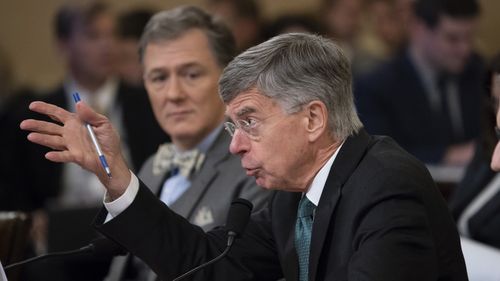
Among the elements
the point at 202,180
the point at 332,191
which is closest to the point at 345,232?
the point at 332,191

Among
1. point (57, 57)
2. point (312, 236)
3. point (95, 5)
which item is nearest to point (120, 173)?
point (312, 236)

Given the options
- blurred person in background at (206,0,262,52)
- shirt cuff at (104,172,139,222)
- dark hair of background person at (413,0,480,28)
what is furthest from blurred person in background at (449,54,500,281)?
blurred person in background at (206,0,262,52)

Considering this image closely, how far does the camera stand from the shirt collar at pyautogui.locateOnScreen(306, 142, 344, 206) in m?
2.68

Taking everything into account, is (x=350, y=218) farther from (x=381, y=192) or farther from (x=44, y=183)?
(x=44, y=183)

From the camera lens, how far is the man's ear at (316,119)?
8.57 ft

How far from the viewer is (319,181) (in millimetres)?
2691

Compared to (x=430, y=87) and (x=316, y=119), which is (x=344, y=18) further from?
(x=316, y=119)

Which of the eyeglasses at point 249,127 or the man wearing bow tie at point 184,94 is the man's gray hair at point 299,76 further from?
the man wearing bow tie at point 184,94

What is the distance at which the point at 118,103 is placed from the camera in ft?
20.2

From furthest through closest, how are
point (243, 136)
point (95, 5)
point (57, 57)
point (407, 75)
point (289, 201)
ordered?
point (57, 57)
point (95, 5)
point (407, 75)
point (289, 201)
point (243, 136)

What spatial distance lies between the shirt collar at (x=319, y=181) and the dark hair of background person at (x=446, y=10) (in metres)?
3.42

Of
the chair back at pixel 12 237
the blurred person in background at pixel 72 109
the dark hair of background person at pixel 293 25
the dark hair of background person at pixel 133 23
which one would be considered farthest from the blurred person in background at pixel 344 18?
the chair back at pixel 12 237

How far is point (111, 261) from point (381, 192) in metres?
1.64

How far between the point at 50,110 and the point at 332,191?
0.70m
